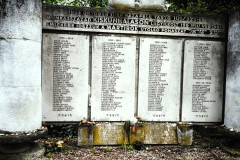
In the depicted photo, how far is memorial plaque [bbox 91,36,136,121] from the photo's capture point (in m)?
5.27

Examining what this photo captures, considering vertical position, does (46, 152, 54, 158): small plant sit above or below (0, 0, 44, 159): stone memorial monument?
below

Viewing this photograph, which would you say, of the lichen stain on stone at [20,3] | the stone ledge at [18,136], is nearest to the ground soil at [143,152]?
the stone ledge at [18,136]

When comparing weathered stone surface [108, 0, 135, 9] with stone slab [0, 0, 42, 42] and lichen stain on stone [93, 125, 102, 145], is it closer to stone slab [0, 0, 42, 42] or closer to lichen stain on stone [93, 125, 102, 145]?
stone slab [0, 0, 42, 42]

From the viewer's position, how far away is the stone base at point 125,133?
523 centimetres

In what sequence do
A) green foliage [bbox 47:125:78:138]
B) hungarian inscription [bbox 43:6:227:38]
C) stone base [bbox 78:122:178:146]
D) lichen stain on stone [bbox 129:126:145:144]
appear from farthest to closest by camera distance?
1. green foliage [bbox 47:125:78:138]
2. lichen stain on stone [bbox 129:126:145:144]
3. stone base [bbox 78:122:178:146]
4. hungarian inscription [bbox 43:6:227:38]

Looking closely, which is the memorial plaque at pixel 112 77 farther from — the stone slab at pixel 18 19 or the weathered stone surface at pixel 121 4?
the stone slab at pixel 18 19

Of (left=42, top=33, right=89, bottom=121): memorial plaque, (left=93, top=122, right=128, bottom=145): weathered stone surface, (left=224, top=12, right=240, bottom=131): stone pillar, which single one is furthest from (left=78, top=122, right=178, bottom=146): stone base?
(left=224, top=12, right=240, bottom=131): stone pillar

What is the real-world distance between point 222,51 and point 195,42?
26.8 inches

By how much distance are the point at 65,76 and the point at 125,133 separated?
5.91 feet

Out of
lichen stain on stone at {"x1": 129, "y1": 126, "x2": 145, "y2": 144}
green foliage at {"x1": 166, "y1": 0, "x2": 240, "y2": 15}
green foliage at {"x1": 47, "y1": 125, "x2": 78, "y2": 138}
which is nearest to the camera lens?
lichen stain on stone at {"x1": 129, "y1": 126, "x2": 145, "y2": 144}

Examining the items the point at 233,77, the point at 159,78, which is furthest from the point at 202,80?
the point at 159,78

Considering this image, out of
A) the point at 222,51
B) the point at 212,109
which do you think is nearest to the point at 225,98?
the point at 212,109

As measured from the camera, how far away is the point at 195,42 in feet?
18.2

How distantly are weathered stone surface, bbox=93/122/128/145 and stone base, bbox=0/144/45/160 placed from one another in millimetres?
1132
